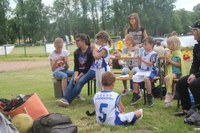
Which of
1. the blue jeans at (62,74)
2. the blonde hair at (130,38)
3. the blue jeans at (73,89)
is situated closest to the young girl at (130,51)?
the blonde hair at (130,38)

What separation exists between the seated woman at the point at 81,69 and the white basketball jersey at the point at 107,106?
186cm

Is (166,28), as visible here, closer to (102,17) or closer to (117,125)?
(102,17)

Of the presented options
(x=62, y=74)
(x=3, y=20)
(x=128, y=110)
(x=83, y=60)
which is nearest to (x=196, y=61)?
(x=128, y=110)

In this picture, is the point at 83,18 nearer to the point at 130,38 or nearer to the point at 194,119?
the point at 130,38

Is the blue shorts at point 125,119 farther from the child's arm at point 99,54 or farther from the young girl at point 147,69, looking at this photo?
the child's arm at point 99,54

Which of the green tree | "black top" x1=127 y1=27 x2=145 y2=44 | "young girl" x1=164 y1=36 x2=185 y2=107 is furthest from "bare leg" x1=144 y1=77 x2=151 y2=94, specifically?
the green tree

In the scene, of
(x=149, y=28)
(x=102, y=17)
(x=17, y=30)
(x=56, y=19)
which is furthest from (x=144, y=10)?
(x=17, y=30)

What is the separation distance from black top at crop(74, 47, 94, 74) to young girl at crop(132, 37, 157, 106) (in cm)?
105

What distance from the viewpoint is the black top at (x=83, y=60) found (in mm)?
7293

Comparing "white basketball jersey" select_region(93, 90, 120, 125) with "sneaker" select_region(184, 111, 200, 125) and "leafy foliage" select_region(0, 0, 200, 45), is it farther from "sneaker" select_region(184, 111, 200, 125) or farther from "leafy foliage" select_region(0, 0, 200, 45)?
"leafy foliage" select_region(0, 0, 200, 45)

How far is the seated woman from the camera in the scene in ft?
23.2

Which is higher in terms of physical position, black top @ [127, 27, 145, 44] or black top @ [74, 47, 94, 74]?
black top @ [127, 27, 145, 44]

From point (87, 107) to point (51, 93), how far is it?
2.14 m

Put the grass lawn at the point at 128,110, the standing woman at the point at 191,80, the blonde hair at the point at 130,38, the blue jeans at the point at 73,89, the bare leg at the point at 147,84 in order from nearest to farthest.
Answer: the grass lawn at the point at 128,110 → the standing woman at the point at 191,80 → the bare leg at the point at 147,84 → the blue jeans at the point at 73,89 → the blonde hair at the point at 130,38
